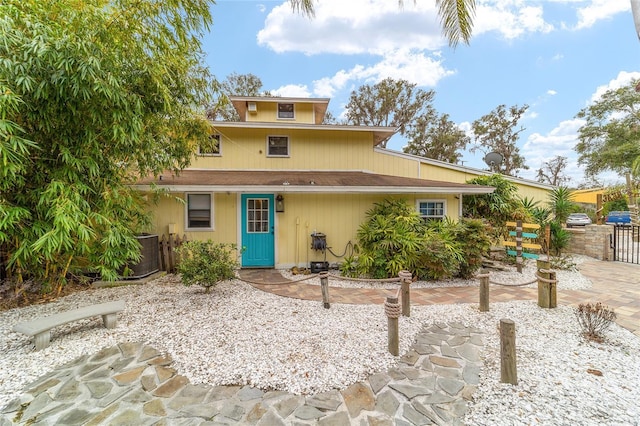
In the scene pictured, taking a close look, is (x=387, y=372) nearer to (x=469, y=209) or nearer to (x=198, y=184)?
(x=198, y=184)

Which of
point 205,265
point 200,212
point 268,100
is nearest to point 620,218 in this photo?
point 268,100

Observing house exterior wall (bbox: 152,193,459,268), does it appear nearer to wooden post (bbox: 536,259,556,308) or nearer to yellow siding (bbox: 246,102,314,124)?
wooden post (bbox: 536,259,556,308)

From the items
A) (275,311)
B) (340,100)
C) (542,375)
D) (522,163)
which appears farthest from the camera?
(522,163)

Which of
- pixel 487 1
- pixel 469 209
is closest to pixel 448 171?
pixel 469 209

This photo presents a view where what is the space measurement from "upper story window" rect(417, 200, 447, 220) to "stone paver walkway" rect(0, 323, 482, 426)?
5512mm

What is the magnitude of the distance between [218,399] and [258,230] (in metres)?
5.37

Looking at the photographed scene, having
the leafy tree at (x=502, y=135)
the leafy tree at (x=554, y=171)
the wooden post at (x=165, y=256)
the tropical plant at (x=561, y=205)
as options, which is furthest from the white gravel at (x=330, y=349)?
the leafy tree at (x=554, y=171)

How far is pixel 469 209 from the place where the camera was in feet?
30.8

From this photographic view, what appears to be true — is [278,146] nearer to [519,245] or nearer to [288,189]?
[288,189]

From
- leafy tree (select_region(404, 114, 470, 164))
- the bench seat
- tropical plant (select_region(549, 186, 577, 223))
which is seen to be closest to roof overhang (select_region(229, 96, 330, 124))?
the bench seat

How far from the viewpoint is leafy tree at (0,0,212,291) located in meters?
3.22

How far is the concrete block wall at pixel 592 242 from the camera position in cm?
855

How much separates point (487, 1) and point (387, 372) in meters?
7.80

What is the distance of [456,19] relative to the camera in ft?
17.1
